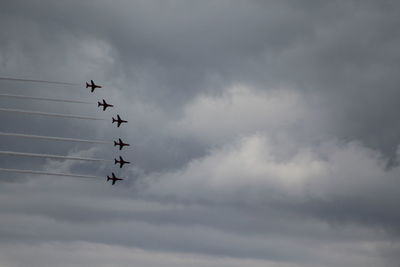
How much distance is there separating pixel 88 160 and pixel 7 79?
33.1 m

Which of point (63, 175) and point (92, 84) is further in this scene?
point (92, 84)

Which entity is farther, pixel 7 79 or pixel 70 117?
pixel 70 117

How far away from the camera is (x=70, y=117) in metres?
135

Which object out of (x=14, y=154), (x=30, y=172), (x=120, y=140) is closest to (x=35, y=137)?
(x=14, y=154)

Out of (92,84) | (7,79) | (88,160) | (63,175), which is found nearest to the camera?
(7,79)

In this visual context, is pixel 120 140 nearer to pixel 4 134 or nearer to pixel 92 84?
pixel 92 84

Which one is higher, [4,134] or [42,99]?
Result: [42,99]

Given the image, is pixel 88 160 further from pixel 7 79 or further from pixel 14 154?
pixel 7 79

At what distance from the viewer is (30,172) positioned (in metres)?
122

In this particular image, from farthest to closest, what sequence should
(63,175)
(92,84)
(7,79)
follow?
(92,84)
(63,175)
(7,79)

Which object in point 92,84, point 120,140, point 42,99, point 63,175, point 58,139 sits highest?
point 92,84

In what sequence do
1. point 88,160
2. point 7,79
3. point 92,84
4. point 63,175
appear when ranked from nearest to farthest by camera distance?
point 7,79 → point 63,175 → point 88,160 → point 92,84

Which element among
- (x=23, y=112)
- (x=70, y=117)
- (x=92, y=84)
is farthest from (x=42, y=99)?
(x=92, y=84)

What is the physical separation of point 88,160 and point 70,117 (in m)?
16.1
